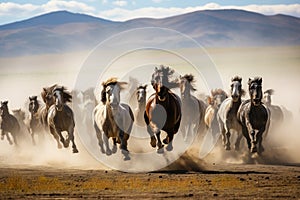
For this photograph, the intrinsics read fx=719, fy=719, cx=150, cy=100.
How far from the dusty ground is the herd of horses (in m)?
0.97

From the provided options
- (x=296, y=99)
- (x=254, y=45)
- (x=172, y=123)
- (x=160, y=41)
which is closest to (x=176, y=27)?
(x=160, y=41)

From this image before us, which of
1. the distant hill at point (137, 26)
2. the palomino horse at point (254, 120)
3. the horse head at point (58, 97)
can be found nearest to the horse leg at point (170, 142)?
the palomino horse at point (254, 120)

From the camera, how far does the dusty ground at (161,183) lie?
1431cm

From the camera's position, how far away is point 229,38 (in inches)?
5600

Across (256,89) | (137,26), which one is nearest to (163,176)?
(256,89)

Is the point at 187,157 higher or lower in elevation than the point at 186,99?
lower

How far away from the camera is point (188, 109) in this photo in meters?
20.0

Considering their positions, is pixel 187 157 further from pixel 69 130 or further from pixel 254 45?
pixel 254 45

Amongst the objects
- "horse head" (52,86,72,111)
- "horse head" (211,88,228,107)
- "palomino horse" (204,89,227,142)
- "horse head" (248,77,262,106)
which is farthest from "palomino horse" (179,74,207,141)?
"horse head" (52,86,72,111)

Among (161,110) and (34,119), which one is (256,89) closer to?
(161,110)

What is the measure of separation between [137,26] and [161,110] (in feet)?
364

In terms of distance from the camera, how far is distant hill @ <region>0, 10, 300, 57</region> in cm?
13050

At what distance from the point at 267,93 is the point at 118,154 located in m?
8.75

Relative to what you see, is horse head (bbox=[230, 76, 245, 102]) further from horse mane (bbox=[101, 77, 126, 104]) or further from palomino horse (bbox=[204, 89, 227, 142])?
horse mane (bbox=[101, 77, 126, 104])
